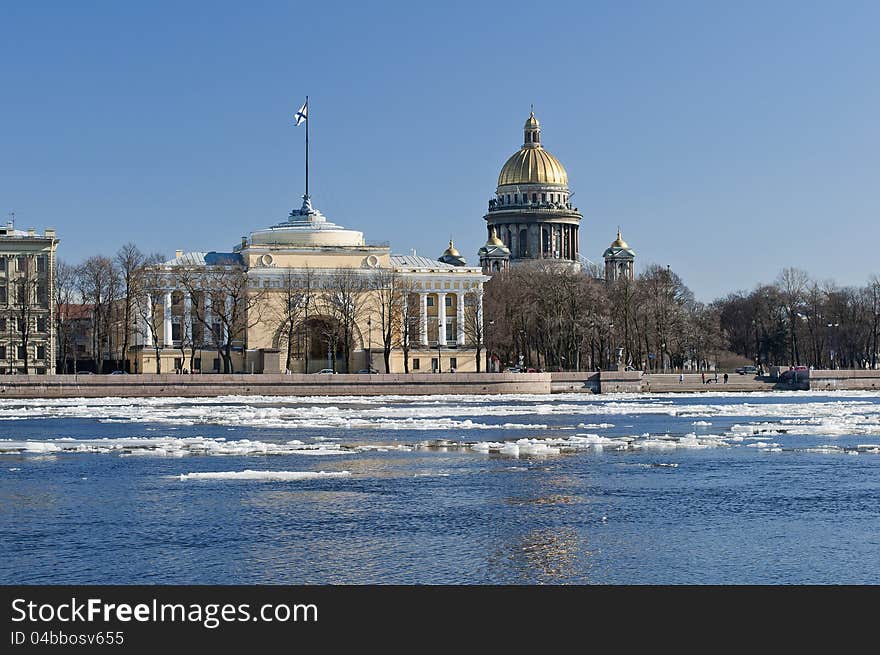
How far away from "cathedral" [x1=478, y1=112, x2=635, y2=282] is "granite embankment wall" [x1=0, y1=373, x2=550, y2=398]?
7416cm

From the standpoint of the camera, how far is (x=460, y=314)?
103000 mm

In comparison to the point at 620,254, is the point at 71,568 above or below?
below

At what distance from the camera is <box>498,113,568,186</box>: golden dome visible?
162750 mm

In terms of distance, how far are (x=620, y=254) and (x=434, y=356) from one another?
7159 cm

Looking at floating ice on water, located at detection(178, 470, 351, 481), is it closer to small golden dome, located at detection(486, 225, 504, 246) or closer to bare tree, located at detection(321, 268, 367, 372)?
bare tree, located at detection(321, 268, 367, 372)

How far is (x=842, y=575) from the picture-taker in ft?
71.5

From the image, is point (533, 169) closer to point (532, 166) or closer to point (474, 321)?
point (532, 166)

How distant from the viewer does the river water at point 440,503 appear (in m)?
22.3

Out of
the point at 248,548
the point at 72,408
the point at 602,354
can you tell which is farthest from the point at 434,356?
A: the point at 248,548

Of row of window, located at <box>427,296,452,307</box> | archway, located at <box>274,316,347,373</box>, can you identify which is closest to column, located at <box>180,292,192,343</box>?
archway, located at <box>274,316,347,373</box>

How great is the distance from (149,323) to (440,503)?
65.5m

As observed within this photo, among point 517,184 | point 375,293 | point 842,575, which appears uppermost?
point 517,184

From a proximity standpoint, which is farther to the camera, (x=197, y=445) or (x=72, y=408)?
(x=72, y=408)
